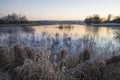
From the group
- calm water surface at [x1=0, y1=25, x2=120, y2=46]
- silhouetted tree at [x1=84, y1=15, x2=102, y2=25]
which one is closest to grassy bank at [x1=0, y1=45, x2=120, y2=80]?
calm water surface at [x1=0, y1=25, x2=120, y2=46]

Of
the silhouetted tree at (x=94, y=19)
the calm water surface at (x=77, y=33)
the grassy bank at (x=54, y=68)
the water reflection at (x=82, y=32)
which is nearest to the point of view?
the grassy bank at (x=54, y=68)

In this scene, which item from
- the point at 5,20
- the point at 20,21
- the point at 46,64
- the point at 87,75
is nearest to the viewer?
the point at 46,64

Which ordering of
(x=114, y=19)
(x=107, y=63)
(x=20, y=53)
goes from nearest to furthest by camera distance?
(x=107, y=63), (x=20, y=53), (x=114, y=19)

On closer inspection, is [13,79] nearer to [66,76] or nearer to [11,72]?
[11,72]

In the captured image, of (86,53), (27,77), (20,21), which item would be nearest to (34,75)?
(27,77)

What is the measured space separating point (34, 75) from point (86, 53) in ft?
9.02

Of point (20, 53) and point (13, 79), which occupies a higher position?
point (20, 53)

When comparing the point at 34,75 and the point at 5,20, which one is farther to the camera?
the point at 5,20

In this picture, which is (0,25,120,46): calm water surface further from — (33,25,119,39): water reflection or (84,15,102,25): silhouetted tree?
(84,15,102,25): silhouetted tree

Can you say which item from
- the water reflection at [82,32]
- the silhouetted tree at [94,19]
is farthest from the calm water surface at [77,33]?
the silhouetted tree at [94,19]

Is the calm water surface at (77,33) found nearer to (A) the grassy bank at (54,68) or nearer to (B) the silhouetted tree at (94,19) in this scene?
(A) the grassy bank at (54,68)

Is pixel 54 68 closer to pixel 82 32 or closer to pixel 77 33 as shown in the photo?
pixel 77 33

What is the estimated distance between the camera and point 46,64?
5.08 m

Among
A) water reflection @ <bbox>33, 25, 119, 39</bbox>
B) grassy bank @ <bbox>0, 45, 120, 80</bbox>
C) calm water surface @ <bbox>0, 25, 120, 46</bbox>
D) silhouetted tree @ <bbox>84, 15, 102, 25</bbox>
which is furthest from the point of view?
silhouetted tree @ <bbox>84, 15, 102, 25</bbox>
